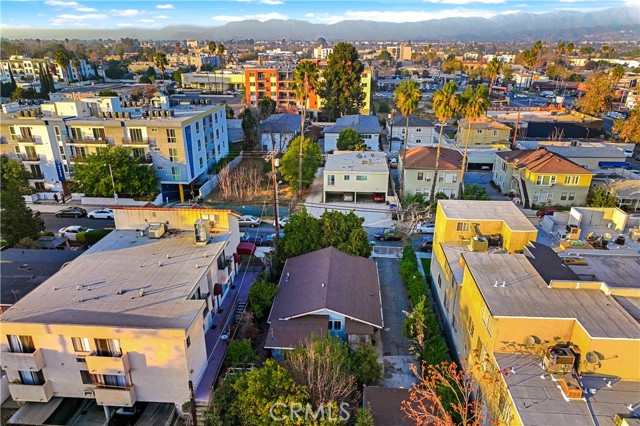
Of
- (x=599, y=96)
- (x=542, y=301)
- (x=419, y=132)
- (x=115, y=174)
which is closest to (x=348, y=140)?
(x=419, y=132)

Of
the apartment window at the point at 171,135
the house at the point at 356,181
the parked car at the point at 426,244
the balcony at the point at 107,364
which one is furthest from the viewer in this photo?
the house at the point at 356,181

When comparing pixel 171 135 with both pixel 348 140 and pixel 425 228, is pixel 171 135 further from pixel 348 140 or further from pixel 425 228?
pixel 425 228

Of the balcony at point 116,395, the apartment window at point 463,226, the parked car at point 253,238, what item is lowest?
the parked car at point 253,238

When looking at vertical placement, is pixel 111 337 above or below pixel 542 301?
below

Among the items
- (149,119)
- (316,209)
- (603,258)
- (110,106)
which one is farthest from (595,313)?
(110,106)

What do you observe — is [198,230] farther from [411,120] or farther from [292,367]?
[411,120]

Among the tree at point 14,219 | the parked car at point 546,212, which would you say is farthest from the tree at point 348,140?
the tree at point 14,219

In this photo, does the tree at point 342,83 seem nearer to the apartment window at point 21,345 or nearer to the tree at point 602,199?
the tree at point 602,199
